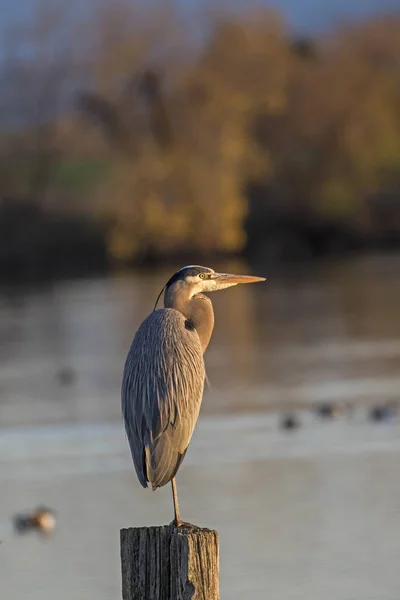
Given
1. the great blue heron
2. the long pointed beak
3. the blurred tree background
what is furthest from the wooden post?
the blurred tree background

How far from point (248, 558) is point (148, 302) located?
624 inches

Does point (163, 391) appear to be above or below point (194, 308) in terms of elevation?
below

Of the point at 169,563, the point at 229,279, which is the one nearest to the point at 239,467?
the point at 229,279

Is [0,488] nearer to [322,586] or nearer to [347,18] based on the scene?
[322,586]

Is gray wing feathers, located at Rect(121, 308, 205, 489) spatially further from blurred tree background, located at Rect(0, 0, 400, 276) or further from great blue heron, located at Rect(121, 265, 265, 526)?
Answer: blurred tree background, located at Rect(0, 0, 400, 276)

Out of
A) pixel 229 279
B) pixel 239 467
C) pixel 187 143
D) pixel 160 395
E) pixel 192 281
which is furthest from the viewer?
pixel 187 143

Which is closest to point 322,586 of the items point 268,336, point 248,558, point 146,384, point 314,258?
point 248,558

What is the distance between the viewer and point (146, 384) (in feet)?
18.8

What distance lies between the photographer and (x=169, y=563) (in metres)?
5.06

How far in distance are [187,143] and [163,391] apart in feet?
116

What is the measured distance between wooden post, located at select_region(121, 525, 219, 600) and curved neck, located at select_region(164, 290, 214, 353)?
1329mm

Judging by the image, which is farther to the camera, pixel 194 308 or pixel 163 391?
pixel 194 308

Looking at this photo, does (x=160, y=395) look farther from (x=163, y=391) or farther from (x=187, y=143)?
(x=187, y=143)

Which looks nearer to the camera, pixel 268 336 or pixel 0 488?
pixel 0 488
